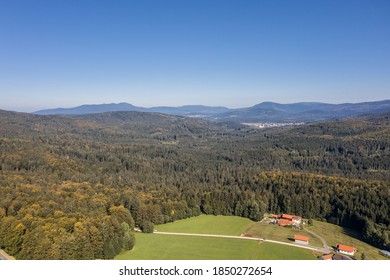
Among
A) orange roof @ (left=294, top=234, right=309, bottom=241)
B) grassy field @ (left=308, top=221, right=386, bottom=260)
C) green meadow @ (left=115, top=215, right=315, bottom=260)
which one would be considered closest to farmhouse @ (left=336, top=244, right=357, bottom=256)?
grassy field @ (left=308, top=221, right=386, bottom=260)

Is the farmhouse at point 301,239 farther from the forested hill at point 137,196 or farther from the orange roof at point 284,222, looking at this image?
the forested hill at point 137,196

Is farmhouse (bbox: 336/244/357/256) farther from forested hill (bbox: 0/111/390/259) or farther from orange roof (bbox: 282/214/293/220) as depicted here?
orange roof (bbox: 282/214/293/220)

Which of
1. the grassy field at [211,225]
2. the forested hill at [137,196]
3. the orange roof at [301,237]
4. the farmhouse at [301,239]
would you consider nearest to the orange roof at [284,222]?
the forested hill at [137,196]

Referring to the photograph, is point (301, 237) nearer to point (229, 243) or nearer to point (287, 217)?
point (229, 243)

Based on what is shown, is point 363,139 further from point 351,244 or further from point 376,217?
point 351,244

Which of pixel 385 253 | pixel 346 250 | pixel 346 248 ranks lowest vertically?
pixel 385 253

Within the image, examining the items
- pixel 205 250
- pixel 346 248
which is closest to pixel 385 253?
pixel 346 248
